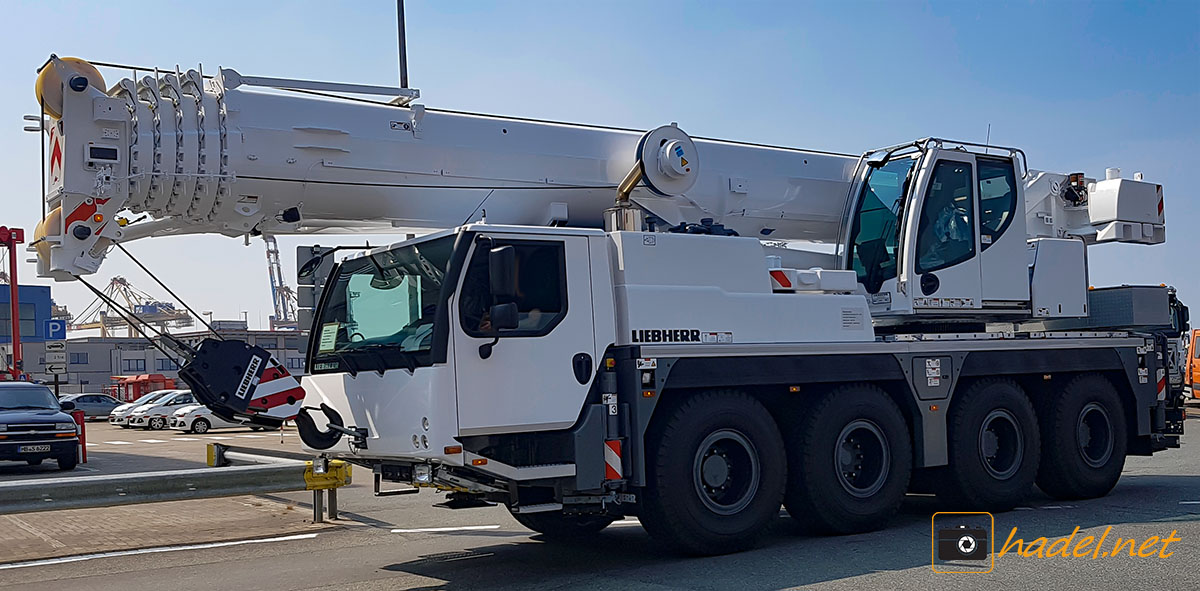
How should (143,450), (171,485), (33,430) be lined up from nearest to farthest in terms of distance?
(171,485)
(33,430)
(143,450)

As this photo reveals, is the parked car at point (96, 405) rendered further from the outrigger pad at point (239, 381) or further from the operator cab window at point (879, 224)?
the operator cab window at point (879, 224)

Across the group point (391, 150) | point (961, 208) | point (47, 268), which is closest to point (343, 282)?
point (391, 150)

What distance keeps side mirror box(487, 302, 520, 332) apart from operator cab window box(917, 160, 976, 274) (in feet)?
15.2

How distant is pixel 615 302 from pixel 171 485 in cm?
438

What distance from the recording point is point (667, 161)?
9992 millimetres

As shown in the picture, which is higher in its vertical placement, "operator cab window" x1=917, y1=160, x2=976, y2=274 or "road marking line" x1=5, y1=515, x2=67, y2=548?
"operator cab window" x1=917, y1=160, x2=976, y2=274

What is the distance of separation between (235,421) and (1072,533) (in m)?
6.89

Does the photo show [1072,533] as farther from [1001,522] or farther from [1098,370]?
[1098,370]

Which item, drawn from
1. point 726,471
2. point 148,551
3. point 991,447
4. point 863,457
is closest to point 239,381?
point 148,551

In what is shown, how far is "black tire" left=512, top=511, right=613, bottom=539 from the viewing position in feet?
33.1

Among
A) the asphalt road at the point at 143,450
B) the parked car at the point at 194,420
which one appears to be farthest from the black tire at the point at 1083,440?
the parked car at the point at 194,420

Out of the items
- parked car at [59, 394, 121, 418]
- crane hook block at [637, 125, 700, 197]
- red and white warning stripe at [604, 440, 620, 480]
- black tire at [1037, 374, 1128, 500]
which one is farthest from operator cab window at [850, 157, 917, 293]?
parked car at [59, 394, 121, 418]

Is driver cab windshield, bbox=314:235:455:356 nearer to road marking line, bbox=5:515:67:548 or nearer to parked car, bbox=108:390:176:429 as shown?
road marking line, bbox=5:515:67:548

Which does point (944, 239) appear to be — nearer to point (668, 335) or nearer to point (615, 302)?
point (668, 335)
